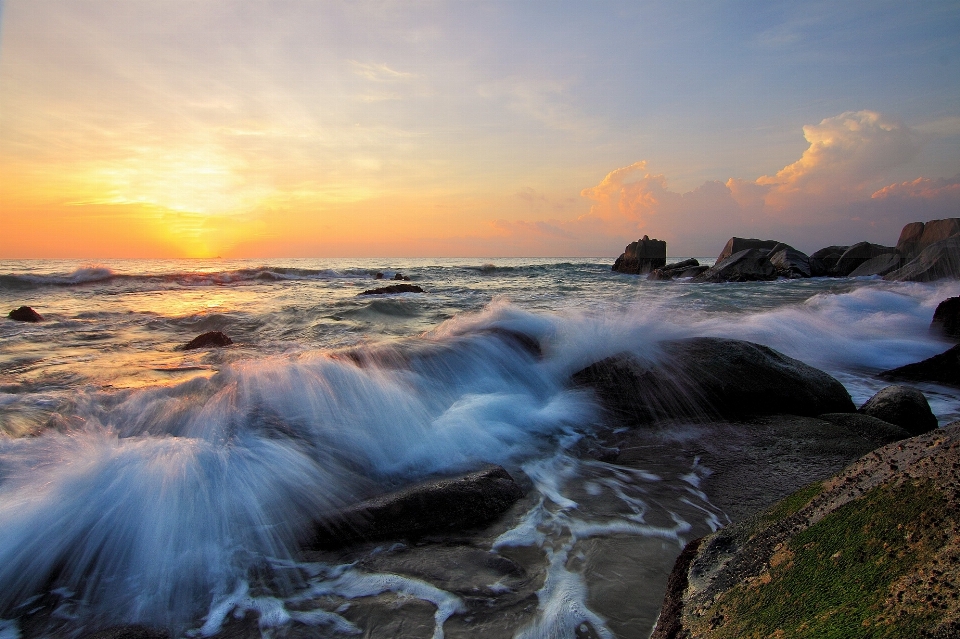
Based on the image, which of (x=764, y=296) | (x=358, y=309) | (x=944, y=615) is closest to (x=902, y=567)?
(x=944, y=615)

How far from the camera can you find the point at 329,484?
3.12 m

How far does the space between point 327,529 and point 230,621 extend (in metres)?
0.61

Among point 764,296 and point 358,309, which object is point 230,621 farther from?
point 764,296

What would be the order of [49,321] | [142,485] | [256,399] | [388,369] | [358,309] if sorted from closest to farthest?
[142,485]
[256,399]
[388,369]
[49,321]
[358,309]

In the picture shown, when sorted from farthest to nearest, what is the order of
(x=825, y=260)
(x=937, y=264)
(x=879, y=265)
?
(x=825, y=260) < (x=879, y=265) < (x=937, y=264)

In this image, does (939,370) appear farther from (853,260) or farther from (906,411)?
(853,260)

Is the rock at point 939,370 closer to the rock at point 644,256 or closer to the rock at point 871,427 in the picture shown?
the rock at point 871,427

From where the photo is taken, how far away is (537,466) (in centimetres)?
348

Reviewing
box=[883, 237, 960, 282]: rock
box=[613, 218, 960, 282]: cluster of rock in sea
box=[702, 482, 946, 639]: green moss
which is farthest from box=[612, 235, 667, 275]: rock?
box=[702, 482, 946, 639]: green moss

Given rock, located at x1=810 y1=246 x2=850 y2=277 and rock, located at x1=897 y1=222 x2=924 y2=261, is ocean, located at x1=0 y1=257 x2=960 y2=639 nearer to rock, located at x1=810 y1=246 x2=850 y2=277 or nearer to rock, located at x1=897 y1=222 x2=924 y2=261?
rock, located at x1=897 y1=222 x2=924 y2=261

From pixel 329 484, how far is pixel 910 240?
96.8ft

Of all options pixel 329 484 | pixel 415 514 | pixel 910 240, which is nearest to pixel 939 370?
pixel 415 514

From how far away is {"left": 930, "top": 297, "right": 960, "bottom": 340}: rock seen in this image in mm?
7520

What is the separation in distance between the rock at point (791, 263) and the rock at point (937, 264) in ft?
22.1
